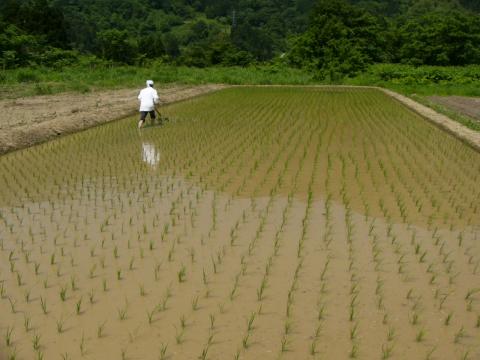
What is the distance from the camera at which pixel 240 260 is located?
3.91m

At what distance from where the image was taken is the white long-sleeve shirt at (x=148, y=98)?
33.8 ft

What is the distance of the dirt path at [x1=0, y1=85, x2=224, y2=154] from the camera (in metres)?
8.86

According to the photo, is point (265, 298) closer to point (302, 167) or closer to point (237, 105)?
point (302, 167)

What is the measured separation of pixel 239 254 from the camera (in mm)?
4027

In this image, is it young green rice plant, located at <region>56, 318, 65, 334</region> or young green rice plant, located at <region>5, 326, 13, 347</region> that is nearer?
young green rice plant, located at <region>5, 326, 13, 347</region>

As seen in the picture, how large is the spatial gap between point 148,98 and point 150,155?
275 centimetres

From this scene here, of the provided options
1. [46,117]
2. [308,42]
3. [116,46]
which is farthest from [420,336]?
[116,46]

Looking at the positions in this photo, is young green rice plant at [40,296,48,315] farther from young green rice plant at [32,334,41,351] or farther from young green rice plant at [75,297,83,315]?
young green rice plant at [32,334,41,351]

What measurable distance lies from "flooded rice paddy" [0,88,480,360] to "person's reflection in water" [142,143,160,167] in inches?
2.6

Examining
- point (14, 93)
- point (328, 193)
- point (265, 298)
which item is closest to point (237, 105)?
point (14, 93)

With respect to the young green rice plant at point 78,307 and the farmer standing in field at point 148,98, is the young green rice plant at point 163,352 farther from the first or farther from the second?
the farmer standing in field at point 148,98

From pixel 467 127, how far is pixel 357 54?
71.7 ft

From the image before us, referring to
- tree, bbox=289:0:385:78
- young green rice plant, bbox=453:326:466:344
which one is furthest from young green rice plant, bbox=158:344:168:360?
tree, bbox=289:0:385:78

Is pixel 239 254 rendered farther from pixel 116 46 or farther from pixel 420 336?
pixel 116 46
